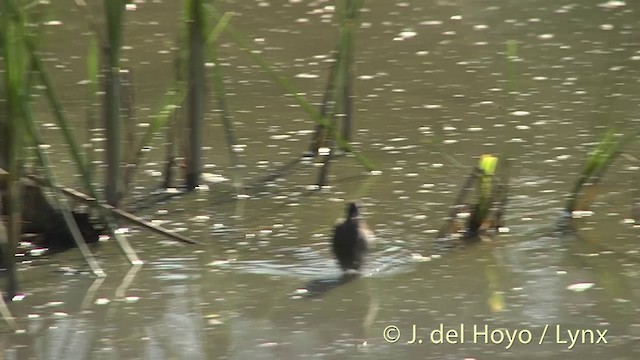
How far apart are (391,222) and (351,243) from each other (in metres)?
0.80

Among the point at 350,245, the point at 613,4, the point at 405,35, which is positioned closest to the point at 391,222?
the point at 350,245

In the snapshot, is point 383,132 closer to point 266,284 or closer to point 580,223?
point 580,223

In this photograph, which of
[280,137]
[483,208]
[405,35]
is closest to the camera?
[483,208]

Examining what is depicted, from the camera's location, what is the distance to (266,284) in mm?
5168

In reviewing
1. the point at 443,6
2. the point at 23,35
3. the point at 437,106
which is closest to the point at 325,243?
the point at 23,35

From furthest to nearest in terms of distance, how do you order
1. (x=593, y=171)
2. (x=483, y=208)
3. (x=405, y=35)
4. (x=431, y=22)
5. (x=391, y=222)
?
(x=431, y=22)
(x=405, y=35)
(x=391, y=222)
(x=593, y=171)
(x=483, y=208)

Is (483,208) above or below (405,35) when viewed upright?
below

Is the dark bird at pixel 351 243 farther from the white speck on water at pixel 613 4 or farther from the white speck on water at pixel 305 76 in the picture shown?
the white speck on water at pixel 613 4

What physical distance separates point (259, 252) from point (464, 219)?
91cm

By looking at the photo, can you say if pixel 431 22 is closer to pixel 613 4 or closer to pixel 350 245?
pixel 613 4

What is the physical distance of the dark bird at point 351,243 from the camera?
5.15m

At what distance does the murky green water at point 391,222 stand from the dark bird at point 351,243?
3.0 inches

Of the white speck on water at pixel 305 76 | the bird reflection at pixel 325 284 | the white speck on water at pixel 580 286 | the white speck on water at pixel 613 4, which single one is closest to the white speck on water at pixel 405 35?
the white speck on water at pixel 305 76

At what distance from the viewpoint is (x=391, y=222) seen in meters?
5.91
